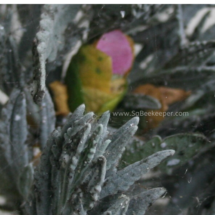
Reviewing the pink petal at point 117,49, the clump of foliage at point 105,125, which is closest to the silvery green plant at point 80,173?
the clump of foliage at point 105,125

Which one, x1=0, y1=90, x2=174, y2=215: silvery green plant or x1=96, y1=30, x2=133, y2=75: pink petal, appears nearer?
x1=0, y1=90, x2=174, y2=215: silvery green plant

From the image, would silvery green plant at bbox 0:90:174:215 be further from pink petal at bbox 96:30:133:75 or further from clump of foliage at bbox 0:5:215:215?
pink petal at bbox 96:30:133:75

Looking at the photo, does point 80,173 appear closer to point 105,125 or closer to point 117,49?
point 105,125

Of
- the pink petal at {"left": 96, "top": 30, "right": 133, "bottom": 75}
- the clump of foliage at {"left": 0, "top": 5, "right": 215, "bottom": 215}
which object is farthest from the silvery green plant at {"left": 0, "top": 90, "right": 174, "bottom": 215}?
the pink petal at {"left": 96, "top": 30, "right": 133, "bottom": 75}

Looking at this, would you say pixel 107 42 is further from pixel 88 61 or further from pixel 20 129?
pixel 20 129

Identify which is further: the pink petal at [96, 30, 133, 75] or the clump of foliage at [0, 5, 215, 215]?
the pink petal at [96, 30, 133, 75]

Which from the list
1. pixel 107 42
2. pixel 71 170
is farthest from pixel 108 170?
pixel 107 42

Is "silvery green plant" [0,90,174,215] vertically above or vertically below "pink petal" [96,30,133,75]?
below

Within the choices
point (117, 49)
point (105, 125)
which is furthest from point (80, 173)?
point (117, 49)
